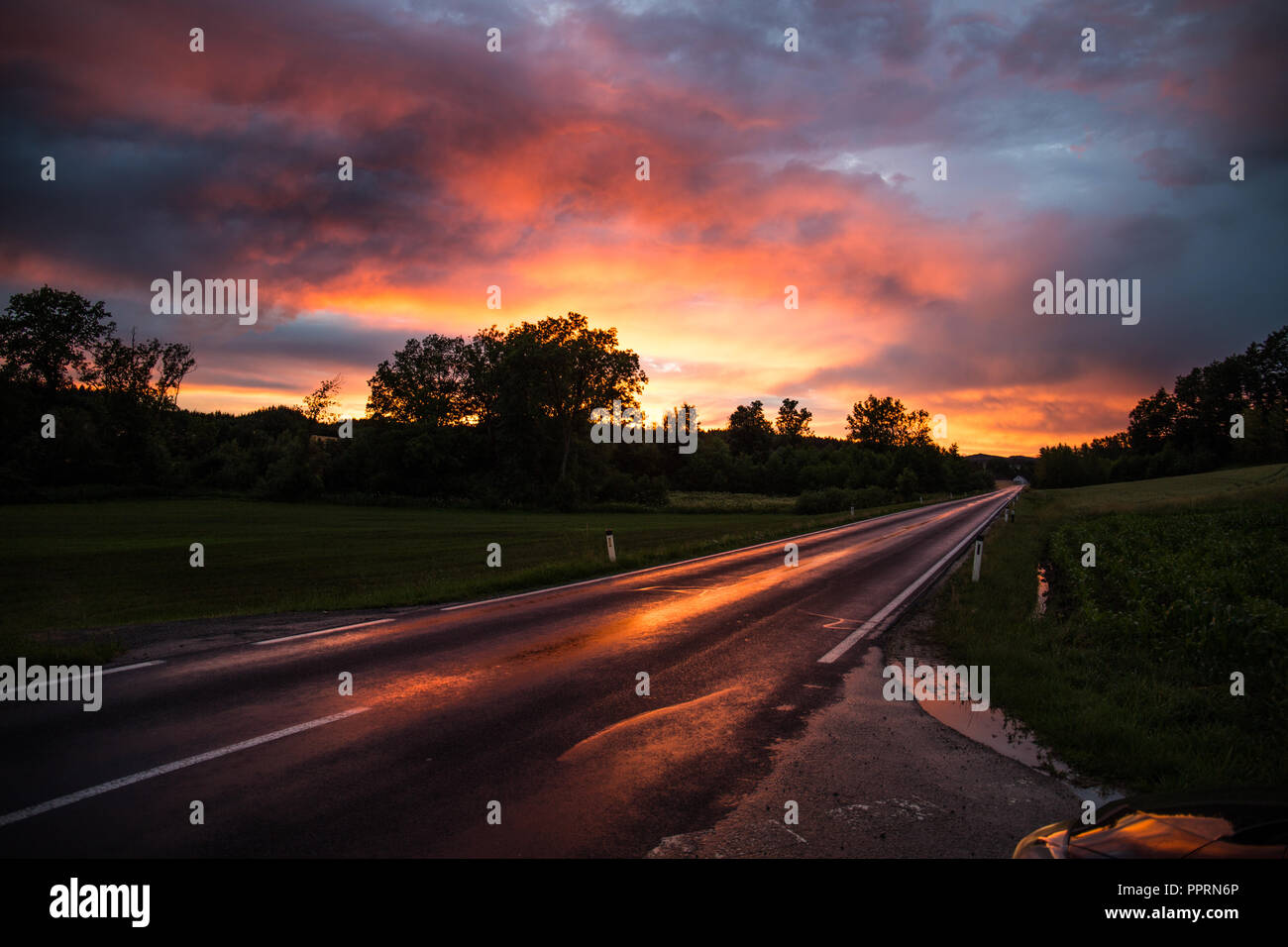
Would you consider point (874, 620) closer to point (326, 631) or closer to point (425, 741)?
point (425, 741)

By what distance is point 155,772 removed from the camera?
450cm

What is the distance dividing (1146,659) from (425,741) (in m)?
8.62

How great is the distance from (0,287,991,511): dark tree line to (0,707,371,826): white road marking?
5588cm

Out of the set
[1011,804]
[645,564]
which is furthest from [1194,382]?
[1011,804]

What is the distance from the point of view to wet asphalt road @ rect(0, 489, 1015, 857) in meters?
3.73

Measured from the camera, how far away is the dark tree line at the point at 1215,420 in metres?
93.1

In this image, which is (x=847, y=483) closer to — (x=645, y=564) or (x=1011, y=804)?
(x=645, y=564)

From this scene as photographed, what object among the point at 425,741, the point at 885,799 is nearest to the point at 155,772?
the point at 425,741

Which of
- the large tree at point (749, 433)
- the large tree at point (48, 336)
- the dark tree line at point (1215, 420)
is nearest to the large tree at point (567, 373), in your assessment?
the large tree at point (48, 336)

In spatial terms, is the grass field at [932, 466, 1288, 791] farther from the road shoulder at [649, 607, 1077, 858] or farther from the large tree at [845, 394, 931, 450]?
the large tree at [845, 394, 931, 450]

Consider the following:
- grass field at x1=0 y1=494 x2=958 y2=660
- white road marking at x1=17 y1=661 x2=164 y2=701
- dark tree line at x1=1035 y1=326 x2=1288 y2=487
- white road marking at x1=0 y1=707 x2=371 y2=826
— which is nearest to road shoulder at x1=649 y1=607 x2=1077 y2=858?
white road marking at x1=0 y1=707 x2=371 y2=826

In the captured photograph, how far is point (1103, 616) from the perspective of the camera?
32.2 feet
